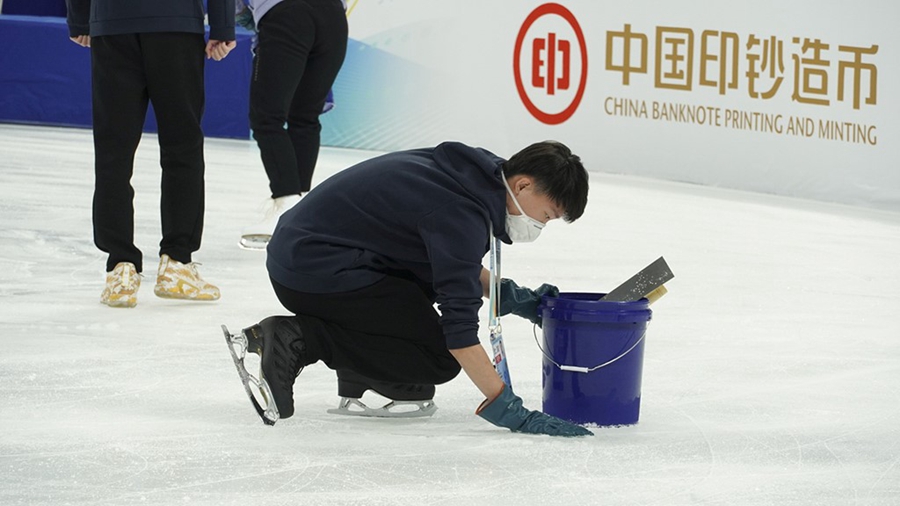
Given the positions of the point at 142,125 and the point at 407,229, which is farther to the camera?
the point at 142,125

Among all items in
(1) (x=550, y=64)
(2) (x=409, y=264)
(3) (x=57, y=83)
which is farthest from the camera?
(3) (x=57, y=83)

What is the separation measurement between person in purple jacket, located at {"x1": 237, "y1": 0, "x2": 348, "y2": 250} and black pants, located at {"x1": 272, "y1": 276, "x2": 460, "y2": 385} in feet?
6.22

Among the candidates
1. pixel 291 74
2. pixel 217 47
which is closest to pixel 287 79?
pixel 291 74

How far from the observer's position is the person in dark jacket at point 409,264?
2.19 metres

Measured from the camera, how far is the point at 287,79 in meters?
4.21

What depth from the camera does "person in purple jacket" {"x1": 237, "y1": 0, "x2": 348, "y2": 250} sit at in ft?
13.7

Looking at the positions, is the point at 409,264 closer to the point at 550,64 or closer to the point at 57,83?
the point at 550,64

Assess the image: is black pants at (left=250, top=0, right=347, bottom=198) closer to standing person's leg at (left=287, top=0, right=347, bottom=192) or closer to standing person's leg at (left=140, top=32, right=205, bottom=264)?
standing person's leg at (left=287, top=0, right=347, bottom=192)

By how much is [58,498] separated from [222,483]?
0.23m

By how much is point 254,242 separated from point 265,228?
0.06 meters

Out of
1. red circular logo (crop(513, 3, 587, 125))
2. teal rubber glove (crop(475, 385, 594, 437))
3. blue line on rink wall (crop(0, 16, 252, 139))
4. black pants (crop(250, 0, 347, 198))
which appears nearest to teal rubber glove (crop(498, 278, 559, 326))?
teal rubber glove (crop(475, 385, 594, 437))

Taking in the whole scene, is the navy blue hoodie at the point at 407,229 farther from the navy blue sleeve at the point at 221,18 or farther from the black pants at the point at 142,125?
the navy blue sleeve at the point at 221,18

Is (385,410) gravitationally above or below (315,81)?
below

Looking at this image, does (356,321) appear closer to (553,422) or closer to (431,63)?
(553,422)
